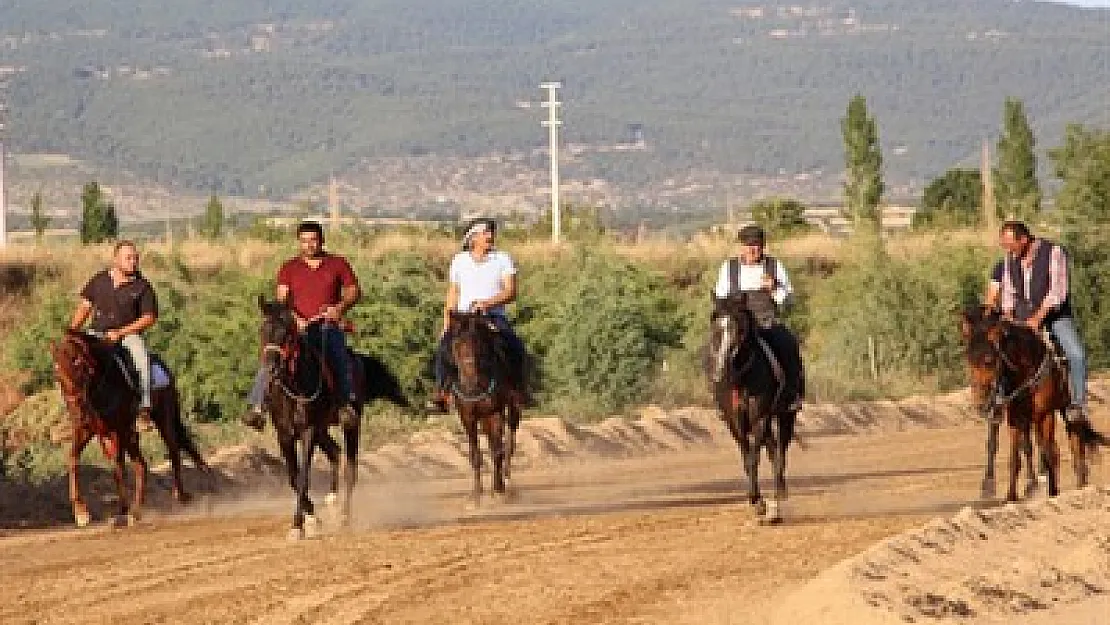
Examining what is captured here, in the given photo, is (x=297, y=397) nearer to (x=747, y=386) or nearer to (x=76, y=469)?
(x=76, y=469)

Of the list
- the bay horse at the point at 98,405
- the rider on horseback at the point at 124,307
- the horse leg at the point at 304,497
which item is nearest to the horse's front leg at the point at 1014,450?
the horse leg at the point at 304,497

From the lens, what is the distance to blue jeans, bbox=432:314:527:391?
24234mm

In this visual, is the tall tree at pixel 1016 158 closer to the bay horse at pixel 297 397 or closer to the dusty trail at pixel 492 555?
the dusty trail at pixel 492 555

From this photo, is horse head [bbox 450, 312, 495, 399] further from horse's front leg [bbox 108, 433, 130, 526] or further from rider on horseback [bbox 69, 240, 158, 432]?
horse's front leg [bbox 108, 433, 130, 526]

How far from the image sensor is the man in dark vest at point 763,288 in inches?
878

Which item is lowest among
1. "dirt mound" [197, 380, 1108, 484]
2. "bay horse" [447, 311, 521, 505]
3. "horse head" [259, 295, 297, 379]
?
"dirt mound" [197, 380, 1108, 484]

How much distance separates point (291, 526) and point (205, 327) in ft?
99.0

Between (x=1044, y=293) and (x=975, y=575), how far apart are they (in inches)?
267

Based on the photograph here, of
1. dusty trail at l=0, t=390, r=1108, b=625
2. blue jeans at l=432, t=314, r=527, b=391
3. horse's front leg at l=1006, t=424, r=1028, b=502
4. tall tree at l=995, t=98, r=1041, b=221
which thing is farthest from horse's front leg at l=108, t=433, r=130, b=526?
tall tree at l=995, t=98, r=1041, b=221

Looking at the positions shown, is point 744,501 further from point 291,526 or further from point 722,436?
point 722,436

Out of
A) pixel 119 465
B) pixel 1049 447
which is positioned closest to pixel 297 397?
pixel 119 465

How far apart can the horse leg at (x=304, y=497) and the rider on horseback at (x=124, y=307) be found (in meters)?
2.96

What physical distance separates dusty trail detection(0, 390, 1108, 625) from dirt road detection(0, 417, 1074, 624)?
2 cm

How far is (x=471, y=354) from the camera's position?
23.8m
